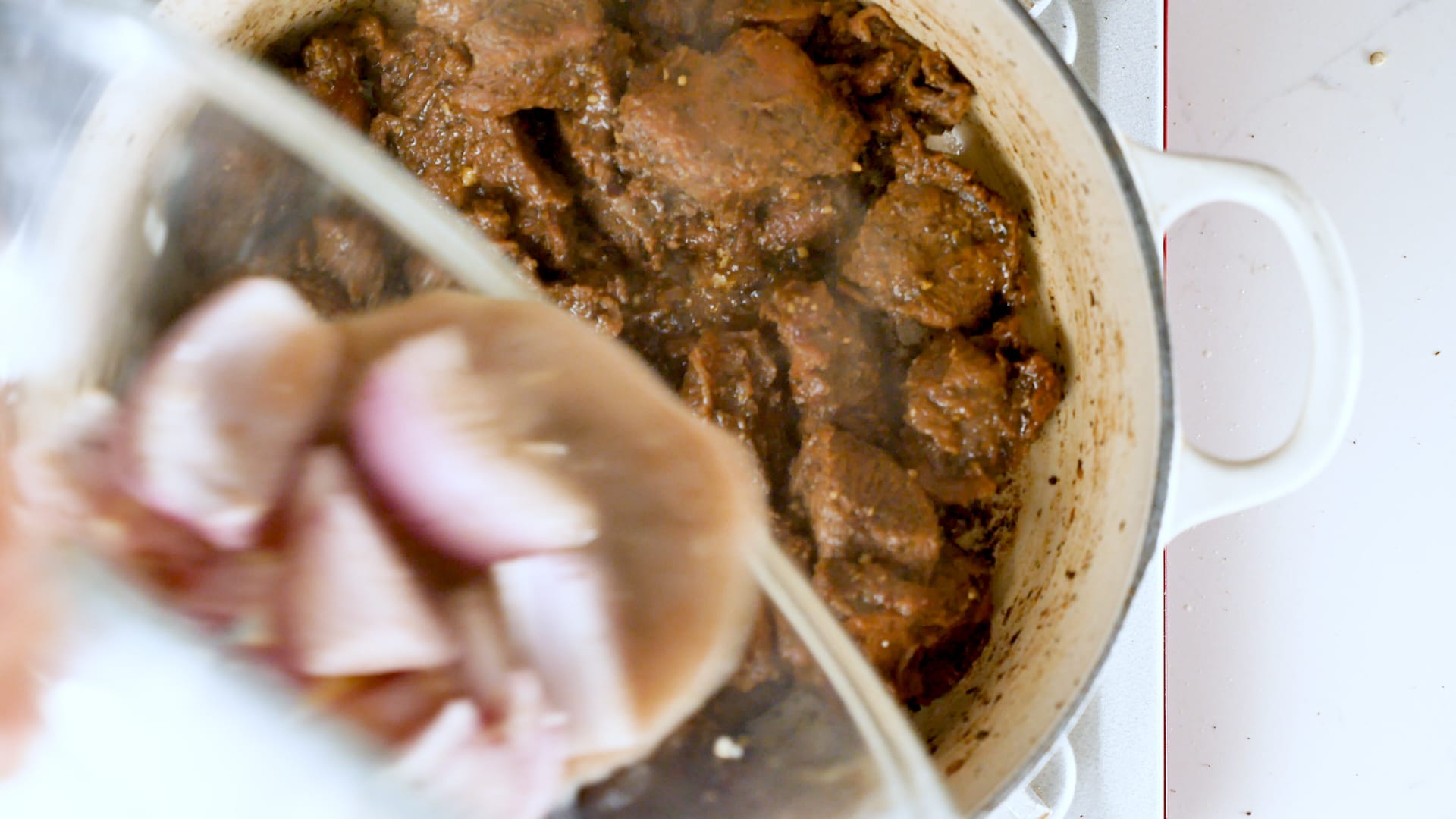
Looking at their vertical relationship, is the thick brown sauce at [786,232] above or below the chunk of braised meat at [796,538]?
above

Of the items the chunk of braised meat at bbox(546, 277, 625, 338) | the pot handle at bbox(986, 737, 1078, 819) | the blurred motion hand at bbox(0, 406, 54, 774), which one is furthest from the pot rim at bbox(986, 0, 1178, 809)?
the blurred motion hand at bbox(0, 406, 54, 774)

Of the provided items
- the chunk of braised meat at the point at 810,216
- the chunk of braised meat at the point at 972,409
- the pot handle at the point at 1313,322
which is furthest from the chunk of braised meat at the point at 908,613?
the chunk of braised meat at the point at 810,216

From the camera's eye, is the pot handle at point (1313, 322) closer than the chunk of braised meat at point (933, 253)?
Yes

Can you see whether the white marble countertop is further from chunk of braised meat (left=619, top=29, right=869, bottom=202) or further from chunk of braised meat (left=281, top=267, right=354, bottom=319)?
chunk of braised meat (left=281, top=267, right=354, bottom=319)

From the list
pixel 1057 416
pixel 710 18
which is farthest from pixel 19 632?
pixel 1057 416

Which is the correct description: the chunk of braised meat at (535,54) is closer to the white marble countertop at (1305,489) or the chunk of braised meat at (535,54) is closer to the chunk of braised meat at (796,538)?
the chunk of braised meat at (796,538)

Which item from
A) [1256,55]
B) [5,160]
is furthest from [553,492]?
[1256,55]

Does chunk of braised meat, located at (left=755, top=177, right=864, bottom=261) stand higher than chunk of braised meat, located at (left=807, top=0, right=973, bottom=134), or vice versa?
chunk of braised meat, located at (left=807, top=0, right=973, bottom=134)
